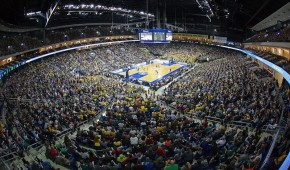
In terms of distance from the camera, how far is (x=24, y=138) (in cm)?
1498

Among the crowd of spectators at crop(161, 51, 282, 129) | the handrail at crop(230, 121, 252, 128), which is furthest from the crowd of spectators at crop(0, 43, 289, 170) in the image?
the handrail at crop(230, 121, 252, 128)

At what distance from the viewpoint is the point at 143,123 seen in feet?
54.9

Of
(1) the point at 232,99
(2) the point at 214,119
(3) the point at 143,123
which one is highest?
(1) the point at 232,99

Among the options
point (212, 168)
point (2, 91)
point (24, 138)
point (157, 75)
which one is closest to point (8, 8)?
point (2, 91)

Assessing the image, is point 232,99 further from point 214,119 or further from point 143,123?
point 143,123

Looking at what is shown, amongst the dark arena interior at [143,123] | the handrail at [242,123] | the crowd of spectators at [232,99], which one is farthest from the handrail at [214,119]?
the handrail at [242,123]

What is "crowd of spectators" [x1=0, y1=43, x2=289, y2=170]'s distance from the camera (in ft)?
36.9

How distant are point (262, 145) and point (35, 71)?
32.8m

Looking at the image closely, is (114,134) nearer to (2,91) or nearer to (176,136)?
(176,136)

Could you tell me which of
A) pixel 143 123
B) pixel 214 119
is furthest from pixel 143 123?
pixel 214 119

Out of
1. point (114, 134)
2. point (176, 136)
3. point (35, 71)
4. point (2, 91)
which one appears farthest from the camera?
point (35, 71)

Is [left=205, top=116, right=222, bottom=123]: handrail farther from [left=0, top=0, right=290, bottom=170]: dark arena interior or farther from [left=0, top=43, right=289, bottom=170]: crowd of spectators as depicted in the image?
[left=0, top=43, right=289, bottom=170]: crowd of spectators

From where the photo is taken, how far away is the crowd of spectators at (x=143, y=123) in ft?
36.9

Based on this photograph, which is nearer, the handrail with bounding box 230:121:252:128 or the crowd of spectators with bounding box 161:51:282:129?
the handrail with bounding box 230:121:252:128
